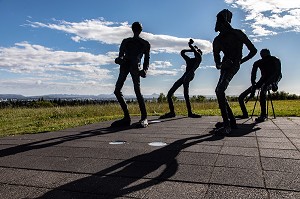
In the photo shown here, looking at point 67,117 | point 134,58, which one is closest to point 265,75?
point 134,58

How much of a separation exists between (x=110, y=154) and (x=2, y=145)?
8.49 feet

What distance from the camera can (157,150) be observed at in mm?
5496

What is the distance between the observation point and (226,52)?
7.48 m

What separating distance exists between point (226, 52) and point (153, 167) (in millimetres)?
4035

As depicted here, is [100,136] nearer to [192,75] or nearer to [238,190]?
[238,190]

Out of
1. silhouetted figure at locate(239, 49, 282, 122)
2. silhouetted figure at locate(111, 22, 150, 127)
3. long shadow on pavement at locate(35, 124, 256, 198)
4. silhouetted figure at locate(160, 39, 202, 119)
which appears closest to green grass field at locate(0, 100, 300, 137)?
silhouetted figure at locate(160, 39, 202, 119)

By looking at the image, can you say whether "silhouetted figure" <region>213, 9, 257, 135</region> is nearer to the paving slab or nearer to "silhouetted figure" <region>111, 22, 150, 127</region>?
the paving slab

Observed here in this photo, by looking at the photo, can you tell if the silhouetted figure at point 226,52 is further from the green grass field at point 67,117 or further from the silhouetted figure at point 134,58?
the green grass field at point 67,117

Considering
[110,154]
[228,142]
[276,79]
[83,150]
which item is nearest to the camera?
[110,154]

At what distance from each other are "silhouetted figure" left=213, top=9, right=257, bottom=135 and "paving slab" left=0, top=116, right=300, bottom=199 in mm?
775

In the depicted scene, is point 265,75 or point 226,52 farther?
point 265,75

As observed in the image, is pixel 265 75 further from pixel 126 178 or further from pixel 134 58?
pixel 126 178

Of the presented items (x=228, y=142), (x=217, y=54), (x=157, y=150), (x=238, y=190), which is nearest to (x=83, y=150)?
(x=157, y=150)

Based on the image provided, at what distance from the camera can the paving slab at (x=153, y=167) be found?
3.40 metres
